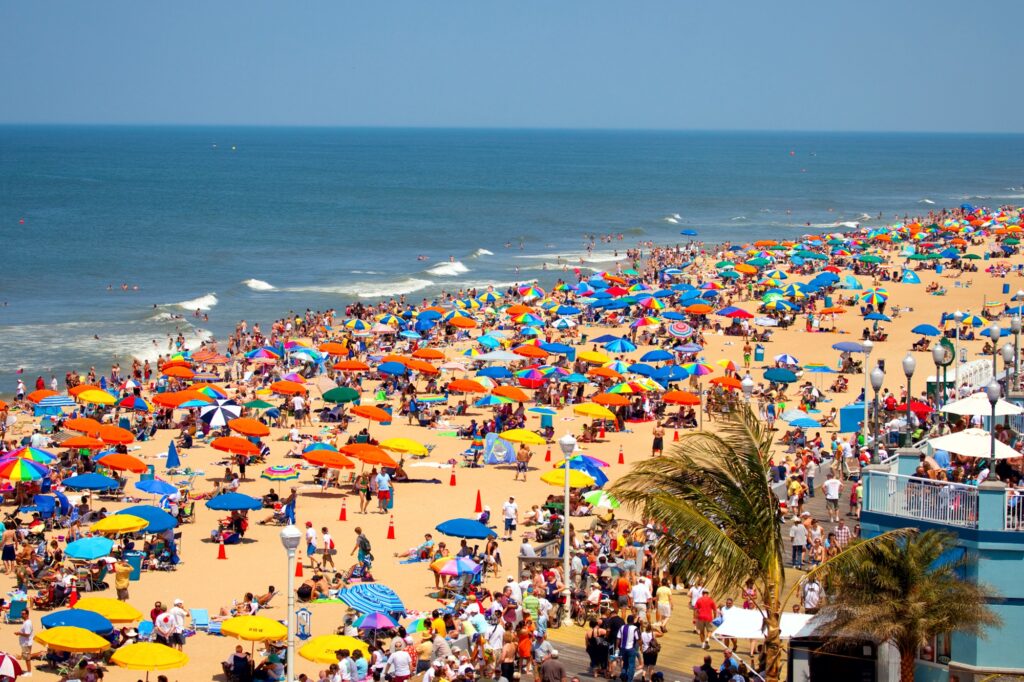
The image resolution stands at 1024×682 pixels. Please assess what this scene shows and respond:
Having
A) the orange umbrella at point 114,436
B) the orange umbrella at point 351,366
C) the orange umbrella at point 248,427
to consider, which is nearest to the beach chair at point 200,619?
the orange umbrella at point 248,427

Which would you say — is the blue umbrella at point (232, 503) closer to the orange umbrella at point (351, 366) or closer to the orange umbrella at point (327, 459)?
the orange umbrella at point (327, 459)

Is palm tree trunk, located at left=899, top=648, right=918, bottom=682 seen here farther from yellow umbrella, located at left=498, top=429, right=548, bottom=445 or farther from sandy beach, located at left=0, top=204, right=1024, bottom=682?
yellow umbrella, located at left=498, top=429, right=548, bottom=445

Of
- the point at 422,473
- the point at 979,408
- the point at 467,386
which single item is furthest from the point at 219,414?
the point at 979,408

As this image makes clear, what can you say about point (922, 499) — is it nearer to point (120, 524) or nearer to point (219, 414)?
point (120, 524)

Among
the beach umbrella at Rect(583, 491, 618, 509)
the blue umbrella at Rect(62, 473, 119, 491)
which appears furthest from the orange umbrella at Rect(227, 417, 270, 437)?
the beach umbrella at Rect(583, 491, 618, 509)

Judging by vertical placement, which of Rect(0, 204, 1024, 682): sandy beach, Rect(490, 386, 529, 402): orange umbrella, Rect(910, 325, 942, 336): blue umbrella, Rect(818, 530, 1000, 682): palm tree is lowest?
Rect(0, 204, 1024, 682): sandy beach

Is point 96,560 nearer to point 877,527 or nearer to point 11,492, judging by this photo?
point 11,492
